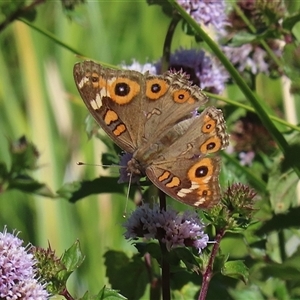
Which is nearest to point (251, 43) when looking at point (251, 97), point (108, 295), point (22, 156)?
point (251, 97)

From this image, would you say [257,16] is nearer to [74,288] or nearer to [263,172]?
[263,172]

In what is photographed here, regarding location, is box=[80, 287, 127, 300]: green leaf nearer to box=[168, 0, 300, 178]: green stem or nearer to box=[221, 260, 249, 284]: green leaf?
box=[221, 260, 249, 284]: green leaf

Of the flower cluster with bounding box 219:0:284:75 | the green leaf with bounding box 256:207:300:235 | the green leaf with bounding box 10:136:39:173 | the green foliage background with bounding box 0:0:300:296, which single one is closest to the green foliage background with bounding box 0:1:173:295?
the green foliage background with bounding box 0:0:300:296

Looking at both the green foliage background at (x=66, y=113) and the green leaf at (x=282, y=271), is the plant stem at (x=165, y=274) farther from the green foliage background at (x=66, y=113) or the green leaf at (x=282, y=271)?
the green foliage background at (x=66, y=113)

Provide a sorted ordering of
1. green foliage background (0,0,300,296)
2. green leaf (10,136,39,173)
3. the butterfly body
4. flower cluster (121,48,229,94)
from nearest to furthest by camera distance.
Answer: the butterfly body, flower cluster (121,48,229,94), green leaf (10,136,39,173), green foliage background (0,0,300,296)

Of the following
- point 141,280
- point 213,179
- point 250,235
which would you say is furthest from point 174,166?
point 141,280

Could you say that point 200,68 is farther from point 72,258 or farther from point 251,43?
point 72,258

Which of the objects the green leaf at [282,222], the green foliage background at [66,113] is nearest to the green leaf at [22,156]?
the green foliage background at [66,113]
